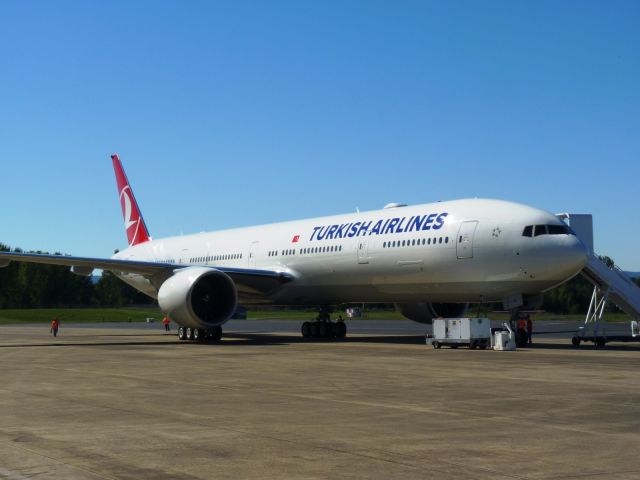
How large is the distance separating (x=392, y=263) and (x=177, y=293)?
23.1ft

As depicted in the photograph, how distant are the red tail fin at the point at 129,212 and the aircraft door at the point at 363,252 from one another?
18.9 metres

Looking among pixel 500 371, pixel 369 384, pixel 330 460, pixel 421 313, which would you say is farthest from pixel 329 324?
pixel 330 460

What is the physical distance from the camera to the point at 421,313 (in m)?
31.8

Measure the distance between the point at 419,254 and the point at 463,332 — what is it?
290 centimetres

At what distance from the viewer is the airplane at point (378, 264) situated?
78.4 feet

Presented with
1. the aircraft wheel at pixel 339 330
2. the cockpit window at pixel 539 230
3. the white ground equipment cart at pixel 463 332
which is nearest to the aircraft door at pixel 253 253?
the aircraft wheel at pixel 339 330

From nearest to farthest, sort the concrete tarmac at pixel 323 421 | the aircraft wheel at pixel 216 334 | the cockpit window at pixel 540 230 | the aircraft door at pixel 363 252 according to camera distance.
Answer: the concrete tarmac at pixel 323 421, the cockpit window at pixel 540 230, the aircraft door at pixel 363 252, the aircraft wheel at pixel 216 334

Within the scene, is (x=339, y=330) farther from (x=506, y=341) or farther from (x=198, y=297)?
(x=506, y=341)

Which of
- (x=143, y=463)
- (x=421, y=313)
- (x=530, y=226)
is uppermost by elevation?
(x=530, y=226)

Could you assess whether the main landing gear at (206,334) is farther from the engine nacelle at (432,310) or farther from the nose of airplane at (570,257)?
the nose of airplane at (570,257)

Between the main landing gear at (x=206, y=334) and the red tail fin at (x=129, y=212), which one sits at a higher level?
the red tail fin at (x=129, y=212)

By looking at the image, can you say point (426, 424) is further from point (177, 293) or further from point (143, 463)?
point (177, 293)

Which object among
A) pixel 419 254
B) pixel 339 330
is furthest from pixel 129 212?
pixel 419 254

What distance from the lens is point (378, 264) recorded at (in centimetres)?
2752
